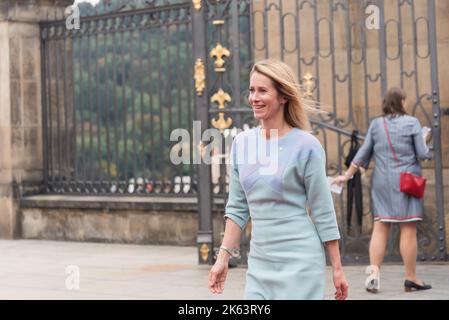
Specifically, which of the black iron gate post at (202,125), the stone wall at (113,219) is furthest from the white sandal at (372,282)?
the stone wall at (113,219)

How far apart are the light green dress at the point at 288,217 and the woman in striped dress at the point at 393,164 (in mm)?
4457

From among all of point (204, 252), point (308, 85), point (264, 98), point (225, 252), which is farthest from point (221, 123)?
point (264, 98)

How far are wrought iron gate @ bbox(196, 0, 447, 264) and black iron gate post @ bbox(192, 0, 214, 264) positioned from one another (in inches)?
2.1

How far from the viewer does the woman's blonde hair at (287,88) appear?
4.99m

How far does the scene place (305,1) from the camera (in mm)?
11461

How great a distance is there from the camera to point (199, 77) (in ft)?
37.7

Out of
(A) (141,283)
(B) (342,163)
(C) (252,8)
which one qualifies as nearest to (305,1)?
(C) (252,8)

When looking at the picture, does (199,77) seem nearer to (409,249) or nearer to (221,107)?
(221,107)

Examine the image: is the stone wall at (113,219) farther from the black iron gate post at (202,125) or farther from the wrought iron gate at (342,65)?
the wrought iron gate at (342,65)
